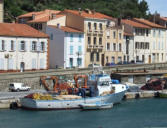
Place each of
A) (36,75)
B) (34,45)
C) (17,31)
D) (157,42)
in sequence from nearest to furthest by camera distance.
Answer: (36,75) < (17,31) < (34,45) < (157,42)

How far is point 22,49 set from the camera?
76.8m

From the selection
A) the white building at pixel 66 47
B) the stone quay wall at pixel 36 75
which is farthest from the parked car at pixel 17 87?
the white building at pixel 66 47

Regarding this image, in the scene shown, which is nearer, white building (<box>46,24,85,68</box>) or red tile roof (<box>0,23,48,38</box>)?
red tile roof (<box>0,23,48,38</box>)

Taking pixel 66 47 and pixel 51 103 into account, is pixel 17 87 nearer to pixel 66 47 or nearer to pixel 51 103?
pixel 51 103

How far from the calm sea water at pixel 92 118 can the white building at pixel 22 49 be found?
57.9 ft

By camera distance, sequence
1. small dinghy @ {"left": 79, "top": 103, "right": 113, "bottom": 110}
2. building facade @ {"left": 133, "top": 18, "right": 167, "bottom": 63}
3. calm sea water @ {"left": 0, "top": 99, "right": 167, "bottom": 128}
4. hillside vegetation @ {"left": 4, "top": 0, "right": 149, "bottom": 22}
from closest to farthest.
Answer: calm sea water @ {"left": 0, "top": 99, "right": 167, "bottom": 128}
small dinghy @ {"left": 79, "top": 103, "right": 113, "bottom": 110}
building facade @ {"left": 133, "top": 18, "right": 167, "bottom": 63}
hillside vegetation @ {"left": 4, "top": 0, "right": 149, "bottom": 22}

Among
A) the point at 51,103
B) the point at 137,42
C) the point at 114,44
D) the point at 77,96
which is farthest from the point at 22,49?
the point at 137,42

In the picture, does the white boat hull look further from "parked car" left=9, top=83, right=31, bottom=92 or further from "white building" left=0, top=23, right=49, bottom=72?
"white building" left=0, top=23, right=49, bottom=72

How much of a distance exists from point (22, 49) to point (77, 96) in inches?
753

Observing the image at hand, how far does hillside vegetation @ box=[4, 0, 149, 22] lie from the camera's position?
117812 mm

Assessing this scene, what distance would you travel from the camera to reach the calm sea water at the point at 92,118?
1987 inches

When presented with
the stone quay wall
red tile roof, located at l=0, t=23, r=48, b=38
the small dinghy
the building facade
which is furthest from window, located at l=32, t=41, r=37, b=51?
the building facade

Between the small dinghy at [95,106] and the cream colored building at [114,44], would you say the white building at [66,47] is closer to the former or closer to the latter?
the cream colored building at [114,44]

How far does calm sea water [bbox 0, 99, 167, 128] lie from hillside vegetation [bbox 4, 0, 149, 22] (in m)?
57.6
